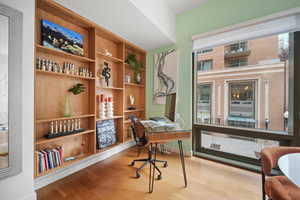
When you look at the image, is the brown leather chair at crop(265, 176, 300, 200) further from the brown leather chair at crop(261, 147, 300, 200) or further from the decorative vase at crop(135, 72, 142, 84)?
the decorative vase at crop(135, 72, 142, 84)

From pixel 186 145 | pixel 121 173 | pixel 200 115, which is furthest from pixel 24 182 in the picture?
pixel 200 115

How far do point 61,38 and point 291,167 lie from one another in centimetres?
288

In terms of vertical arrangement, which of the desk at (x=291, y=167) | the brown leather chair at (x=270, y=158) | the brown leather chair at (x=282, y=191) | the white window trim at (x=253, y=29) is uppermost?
the white window trim at (x=253, y=29)

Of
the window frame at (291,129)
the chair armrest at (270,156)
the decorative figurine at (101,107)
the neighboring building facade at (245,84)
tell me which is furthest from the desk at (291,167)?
the decorative figurine at (101,107)

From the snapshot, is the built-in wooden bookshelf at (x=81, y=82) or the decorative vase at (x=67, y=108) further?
the decorative vase at (x=67, y=108)

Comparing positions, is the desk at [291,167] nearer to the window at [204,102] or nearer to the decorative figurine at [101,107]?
the window at [204,102]

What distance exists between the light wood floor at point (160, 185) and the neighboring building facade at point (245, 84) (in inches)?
35.2

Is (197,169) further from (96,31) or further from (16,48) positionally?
(96,31)

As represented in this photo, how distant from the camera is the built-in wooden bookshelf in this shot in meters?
1.82

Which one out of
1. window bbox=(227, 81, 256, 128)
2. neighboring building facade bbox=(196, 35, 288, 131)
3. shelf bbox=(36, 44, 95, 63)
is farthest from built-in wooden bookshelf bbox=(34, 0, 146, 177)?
window bbox=(227, 81, 256, 128)

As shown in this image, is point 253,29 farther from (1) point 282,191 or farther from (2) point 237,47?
(1) point 282,191

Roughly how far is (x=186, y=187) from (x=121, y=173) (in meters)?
0.99

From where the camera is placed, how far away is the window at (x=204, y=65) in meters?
2.66

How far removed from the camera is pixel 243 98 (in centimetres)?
230
